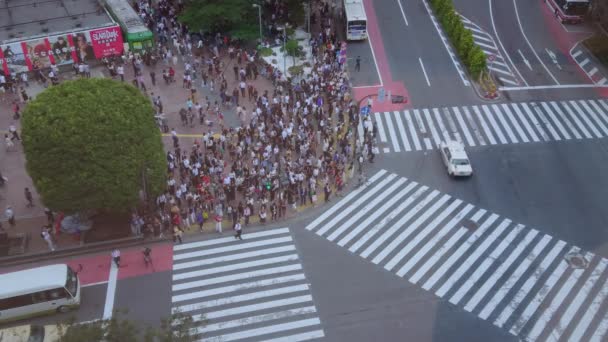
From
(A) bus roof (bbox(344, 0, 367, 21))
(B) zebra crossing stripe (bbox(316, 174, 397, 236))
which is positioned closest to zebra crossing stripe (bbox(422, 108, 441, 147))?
(B) zebra crossing stripe (bbox(316, 174, 397, 236))

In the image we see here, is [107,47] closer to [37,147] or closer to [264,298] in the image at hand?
[37,147]

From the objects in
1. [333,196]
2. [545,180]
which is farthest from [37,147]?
[545,180]

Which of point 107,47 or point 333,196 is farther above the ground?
point 107,47

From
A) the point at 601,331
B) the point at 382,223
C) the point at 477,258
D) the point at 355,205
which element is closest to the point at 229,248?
the point at 355,205

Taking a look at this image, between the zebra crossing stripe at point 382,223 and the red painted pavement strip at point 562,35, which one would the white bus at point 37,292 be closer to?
the zebra crossing stripe at point 382,223

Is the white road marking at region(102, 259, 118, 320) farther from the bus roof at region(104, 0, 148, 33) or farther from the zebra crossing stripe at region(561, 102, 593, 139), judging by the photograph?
the zebra crossing stripe at region(561, 102, 593, 139)

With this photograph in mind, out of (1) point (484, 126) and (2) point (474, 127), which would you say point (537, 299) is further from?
(1) point (484, 126)
